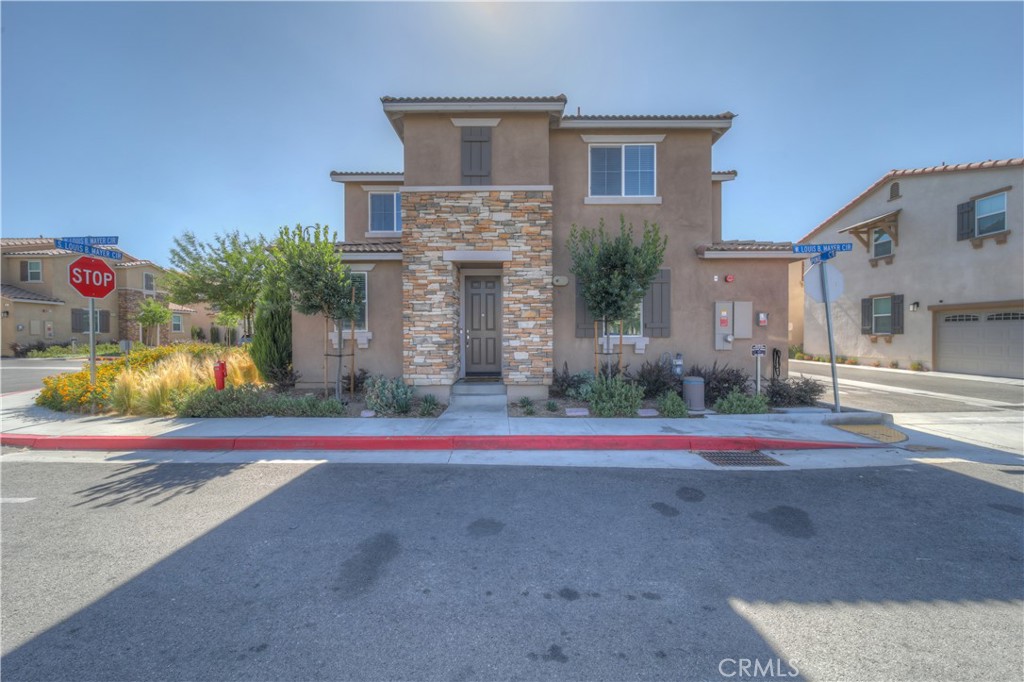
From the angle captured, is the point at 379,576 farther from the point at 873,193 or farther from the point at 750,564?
the point at 873,193

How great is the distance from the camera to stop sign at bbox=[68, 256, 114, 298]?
806cm

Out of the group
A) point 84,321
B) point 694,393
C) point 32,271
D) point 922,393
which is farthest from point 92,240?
point 32,271

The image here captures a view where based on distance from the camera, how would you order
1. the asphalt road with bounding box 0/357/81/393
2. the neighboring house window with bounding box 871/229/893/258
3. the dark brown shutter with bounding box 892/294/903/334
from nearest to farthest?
the asphalt road with bounding box 0/357/81/393, the dark brown shutter with bounding box 892/294/903/334, the neighboring house window with bounding box 871/229/893/258

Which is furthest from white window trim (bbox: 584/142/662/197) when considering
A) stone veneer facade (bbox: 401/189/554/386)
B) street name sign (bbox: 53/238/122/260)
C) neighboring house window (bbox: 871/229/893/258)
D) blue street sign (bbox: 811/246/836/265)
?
neighboring house window (bbox: 871/229/893/258)

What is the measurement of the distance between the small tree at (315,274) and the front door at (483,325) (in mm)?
2925

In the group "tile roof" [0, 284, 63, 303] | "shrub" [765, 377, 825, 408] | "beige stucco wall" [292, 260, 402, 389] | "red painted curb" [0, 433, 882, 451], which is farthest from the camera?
"tile roof" [0, 284, 63, 303]

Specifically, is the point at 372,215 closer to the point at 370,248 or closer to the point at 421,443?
the point at 370,248

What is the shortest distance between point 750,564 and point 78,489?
734cm

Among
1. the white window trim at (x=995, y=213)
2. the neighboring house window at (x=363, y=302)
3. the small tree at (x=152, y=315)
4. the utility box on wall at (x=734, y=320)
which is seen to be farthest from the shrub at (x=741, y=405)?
the small tree at (x=152, y=315)

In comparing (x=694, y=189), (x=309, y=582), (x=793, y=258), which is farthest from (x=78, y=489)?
(x=793, y=258)

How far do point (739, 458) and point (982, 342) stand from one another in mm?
17995

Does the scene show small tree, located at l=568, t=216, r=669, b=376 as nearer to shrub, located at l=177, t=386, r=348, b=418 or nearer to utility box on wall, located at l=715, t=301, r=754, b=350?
utility box on wall, located at l=715, t=301, r=754, b=350

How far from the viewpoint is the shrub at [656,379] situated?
9.16 meters

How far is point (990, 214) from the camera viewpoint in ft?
49.9
